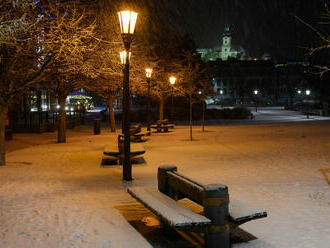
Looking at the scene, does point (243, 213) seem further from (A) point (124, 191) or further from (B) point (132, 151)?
(B) point (132, 151)

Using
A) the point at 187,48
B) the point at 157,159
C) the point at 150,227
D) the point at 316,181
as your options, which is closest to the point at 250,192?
the point at 316,181

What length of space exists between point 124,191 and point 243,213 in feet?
13.3

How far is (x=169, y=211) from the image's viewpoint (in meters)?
5.16

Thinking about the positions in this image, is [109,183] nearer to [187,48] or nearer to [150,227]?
[150,227]

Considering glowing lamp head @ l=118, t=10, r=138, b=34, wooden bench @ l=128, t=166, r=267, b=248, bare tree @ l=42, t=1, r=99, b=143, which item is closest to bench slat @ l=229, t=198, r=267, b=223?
wooden bench @ l=128, t=166, r=267, b=248

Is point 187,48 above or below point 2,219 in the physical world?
above

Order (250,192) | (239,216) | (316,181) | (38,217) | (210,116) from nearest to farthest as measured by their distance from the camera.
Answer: (239,216)
(38,217)
(250,192)
(316,181)
(210,116)

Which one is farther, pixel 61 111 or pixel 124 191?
pixel 61 111

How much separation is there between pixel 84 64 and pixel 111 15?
23.3ft

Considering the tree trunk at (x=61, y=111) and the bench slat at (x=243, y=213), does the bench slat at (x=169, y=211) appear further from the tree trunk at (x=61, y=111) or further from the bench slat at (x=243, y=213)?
the tree trunk at (x=61, y=111)

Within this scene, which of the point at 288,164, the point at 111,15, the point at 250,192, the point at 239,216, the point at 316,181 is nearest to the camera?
the point at 239,216

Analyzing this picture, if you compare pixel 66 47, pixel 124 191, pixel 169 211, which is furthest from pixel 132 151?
pixel 169 211

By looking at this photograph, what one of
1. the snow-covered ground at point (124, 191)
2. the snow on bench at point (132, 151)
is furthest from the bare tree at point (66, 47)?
the snow-covered ground at point (124, 191)

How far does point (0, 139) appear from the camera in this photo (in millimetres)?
12500
